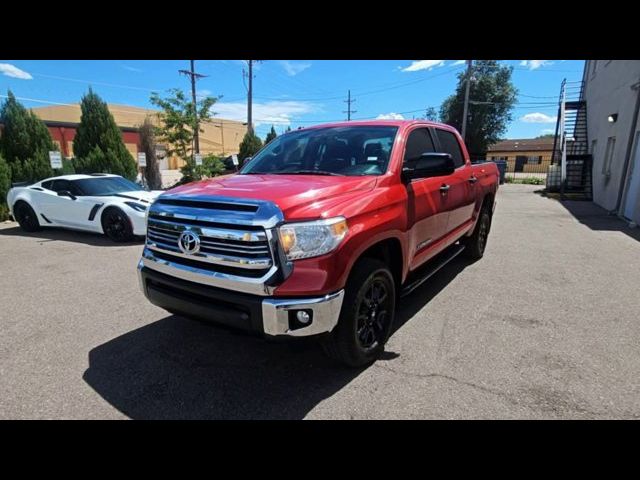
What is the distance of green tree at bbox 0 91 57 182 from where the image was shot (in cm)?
1120

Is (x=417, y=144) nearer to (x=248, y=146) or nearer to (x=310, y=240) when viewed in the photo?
(x=310, y=240)

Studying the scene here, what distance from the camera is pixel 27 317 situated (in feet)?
13.0

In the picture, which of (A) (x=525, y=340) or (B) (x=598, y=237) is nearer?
(A) (x=525, y=340)

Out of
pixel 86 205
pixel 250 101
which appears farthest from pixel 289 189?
pixel 250 101

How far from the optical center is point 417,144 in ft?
12.7

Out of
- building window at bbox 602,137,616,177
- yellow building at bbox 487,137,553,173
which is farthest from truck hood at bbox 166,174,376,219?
yellow building at bbox 487,137,553,173

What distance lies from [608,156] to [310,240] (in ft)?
50.4

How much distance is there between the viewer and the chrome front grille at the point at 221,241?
7.55 ft

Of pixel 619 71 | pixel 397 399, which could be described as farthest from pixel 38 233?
pixel 619 71

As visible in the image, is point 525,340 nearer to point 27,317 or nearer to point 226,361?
point 226,361

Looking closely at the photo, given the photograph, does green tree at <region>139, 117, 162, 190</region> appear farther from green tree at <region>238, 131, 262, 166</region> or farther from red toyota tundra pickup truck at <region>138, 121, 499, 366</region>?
red toyota tundra pickup truck at <region>138, 121, 499, 366</region>
